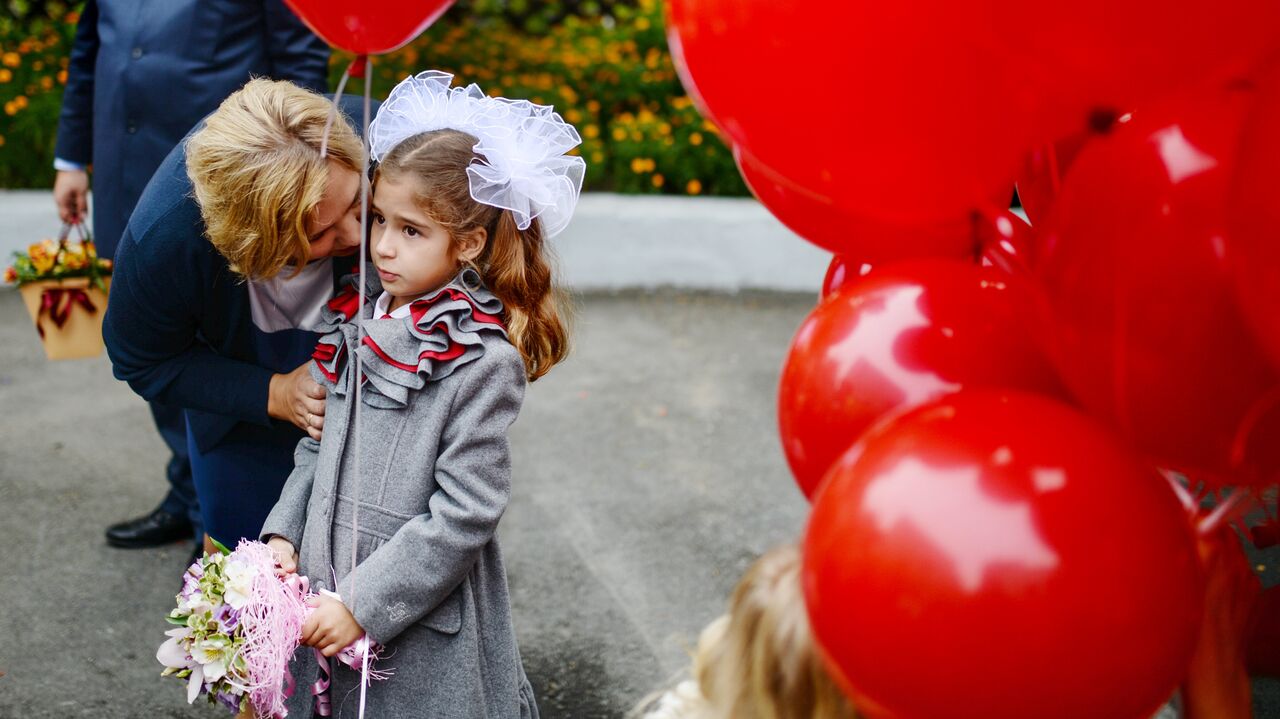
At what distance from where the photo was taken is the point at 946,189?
3.51 feet

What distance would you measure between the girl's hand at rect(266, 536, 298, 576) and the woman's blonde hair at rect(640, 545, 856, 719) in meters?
0.80

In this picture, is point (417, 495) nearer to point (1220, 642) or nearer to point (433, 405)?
point (433, 405)

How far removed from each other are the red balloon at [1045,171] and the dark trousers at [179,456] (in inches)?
100

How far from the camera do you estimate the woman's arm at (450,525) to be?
1.79 meters

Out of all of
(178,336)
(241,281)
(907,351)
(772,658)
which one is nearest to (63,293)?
(178,336)

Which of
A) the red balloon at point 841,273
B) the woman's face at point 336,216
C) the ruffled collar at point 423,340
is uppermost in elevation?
the red balloon at point 841,273

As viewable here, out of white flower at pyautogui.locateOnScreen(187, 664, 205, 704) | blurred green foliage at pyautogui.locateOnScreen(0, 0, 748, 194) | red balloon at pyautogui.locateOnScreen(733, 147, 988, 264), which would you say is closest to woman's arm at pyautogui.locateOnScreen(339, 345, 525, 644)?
white flower at pyautogui.locateOnScreen(187, 664, 205, 704)

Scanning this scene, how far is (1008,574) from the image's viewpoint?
0.89m

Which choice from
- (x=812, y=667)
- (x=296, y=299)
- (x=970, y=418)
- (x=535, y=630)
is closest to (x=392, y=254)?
(x=296, y=299)

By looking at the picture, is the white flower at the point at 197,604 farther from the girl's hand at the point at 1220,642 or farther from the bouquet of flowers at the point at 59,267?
the girl's hand at the point at 1220,642

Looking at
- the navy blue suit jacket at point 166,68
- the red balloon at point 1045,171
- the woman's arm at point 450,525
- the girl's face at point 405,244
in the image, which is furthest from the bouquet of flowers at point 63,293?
the red balloon at point 1045,171

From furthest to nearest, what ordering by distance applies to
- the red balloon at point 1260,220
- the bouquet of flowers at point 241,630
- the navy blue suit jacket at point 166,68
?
the navy blue suit jacket at point 166,68 → the bouquet of flowers at point 241,630 → the red balloon at point 1260,220

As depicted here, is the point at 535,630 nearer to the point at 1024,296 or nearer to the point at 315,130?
the point at 315,130

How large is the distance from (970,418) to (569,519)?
9.41 feet
